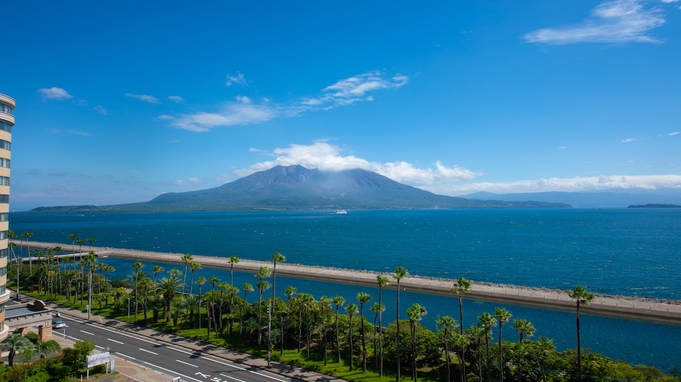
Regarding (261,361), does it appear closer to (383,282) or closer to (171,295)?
(383,282)

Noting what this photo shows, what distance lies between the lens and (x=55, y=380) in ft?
87.2

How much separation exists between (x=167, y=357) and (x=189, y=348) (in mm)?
3018

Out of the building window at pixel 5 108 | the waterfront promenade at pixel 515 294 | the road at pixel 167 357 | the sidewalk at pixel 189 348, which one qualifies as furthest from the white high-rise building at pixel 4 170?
the waterfront promenade at pixel 515 294

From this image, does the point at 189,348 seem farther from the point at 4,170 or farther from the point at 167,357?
the point at 4,170

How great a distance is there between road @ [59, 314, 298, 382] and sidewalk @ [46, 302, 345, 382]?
0.70m

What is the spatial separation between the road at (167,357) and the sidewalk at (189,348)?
2.31 ft

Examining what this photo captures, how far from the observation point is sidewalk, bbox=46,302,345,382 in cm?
2944

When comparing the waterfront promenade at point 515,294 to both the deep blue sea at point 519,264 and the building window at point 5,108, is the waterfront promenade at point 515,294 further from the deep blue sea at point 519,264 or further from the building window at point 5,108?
the building window at point 5,108

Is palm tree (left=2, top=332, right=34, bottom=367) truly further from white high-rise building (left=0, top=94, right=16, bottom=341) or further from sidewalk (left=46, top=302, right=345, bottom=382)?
sidewalk (left=46, top=302, right=345, bottom=382)

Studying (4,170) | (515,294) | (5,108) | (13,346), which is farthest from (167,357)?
(515,294)

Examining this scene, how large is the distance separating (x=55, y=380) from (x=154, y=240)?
141 m

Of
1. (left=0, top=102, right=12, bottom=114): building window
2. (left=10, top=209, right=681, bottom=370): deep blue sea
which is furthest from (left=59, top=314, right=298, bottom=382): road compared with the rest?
(left=10, top=209, right=681, bottom=370): deep blue sea

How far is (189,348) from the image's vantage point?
123ft

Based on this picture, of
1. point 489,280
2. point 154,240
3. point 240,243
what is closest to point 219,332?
point 489,280
